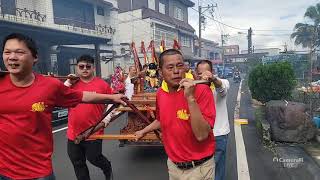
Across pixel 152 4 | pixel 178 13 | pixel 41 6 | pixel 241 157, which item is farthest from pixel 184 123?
pixel 178 13

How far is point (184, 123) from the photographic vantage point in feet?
9.20

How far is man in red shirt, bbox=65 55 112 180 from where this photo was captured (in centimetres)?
463

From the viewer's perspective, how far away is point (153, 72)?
8766 millimetres

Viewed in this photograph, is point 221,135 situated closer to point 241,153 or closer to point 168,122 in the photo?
point 168,122

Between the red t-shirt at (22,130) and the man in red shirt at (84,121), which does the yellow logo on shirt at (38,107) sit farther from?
the man in red shirt at (84,121)

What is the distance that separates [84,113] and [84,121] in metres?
0.11

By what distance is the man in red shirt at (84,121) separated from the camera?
4.63m

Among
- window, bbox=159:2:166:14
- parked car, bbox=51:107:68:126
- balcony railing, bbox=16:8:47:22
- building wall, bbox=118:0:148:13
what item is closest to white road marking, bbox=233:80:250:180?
parked car, bbox=51:107:68:126

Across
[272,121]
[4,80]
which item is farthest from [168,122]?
[272,121]

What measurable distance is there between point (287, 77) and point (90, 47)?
65.9ft

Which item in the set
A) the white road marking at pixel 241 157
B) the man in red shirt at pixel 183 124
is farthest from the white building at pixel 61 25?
the man in red shirt at pixel 183 124

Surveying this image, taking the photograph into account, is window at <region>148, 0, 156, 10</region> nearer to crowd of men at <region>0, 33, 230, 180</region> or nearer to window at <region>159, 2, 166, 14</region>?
window at <region>159, 2, 166, 14</region>

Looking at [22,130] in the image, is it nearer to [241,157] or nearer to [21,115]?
[21,115]

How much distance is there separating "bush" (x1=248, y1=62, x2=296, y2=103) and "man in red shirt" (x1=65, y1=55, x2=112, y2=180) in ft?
25.9
